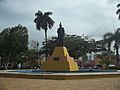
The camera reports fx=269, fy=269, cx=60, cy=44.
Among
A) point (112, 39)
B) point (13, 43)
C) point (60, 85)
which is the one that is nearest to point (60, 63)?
point (60, 85)

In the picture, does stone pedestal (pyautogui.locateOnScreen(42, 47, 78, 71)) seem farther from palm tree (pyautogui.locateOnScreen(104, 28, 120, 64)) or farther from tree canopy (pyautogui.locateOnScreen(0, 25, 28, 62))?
tree canopy (pyautogui.locateOnScreen(0, 25, 28, 62))

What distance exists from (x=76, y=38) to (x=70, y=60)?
28.5 m

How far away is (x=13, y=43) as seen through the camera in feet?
186

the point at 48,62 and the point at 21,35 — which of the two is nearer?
the point at 48,62

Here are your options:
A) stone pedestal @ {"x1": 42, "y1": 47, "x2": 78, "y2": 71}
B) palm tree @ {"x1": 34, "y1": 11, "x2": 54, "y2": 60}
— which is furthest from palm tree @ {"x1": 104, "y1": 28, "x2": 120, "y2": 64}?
stone pedestal @ {"x1": 42, "y1": 47, "x2": 78, "y2": 71}

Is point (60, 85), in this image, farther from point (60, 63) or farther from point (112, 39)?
point (112, 39)

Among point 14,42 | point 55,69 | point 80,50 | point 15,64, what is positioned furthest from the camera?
point 15,64

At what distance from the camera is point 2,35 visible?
201ft

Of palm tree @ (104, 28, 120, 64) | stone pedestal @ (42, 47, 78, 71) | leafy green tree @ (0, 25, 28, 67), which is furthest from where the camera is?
leafy green tree @ (0, 25, 28, 67)

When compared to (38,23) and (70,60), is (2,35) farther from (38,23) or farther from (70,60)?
(70,60)

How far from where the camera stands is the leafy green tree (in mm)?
57312

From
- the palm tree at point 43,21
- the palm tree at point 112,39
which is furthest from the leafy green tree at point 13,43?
the palm tree at point 112,39

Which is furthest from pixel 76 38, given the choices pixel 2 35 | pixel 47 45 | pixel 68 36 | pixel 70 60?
pixel 70 60

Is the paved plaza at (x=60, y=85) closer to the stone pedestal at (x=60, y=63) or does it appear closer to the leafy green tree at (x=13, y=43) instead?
the stone pedestal at (x=60, y=63)
